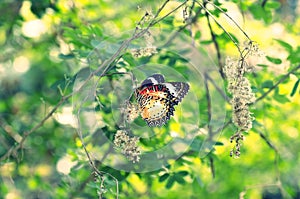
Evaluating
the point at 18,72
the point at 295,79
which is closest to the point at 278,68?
the point at 295,79

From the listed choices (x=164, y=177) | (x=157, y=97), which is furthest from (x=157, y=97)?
(x=164, y=177)

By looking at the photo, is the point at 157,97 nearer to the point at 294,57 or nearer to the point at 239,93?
the point at 239,93

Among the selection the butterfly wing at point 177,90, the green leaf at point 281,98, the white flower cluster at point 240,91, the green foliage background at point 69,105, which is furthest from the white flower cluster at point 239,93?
the green leaf at point 281,98

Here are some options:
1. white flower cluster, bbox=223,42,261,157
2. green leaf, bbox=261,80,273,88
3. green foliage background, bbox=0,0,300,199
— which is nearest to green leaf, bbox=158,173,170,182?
green foliage background, bbox=0,0,300,199

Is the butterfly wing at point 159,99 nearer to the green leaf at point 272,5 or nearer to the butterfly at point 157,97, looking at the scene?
the butterfly at point 157,97

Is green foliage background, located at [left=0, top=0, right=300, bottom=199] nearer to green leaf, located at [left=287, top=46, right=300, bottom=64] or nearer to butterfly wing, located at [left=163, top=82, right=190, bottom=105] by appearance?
green leaf, located at [left=287, top=46, right=300, bottom=64]

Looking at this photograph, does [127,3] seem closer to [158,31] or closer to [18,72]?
[18,72]

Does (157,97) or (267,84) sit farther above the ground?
(267,84)
